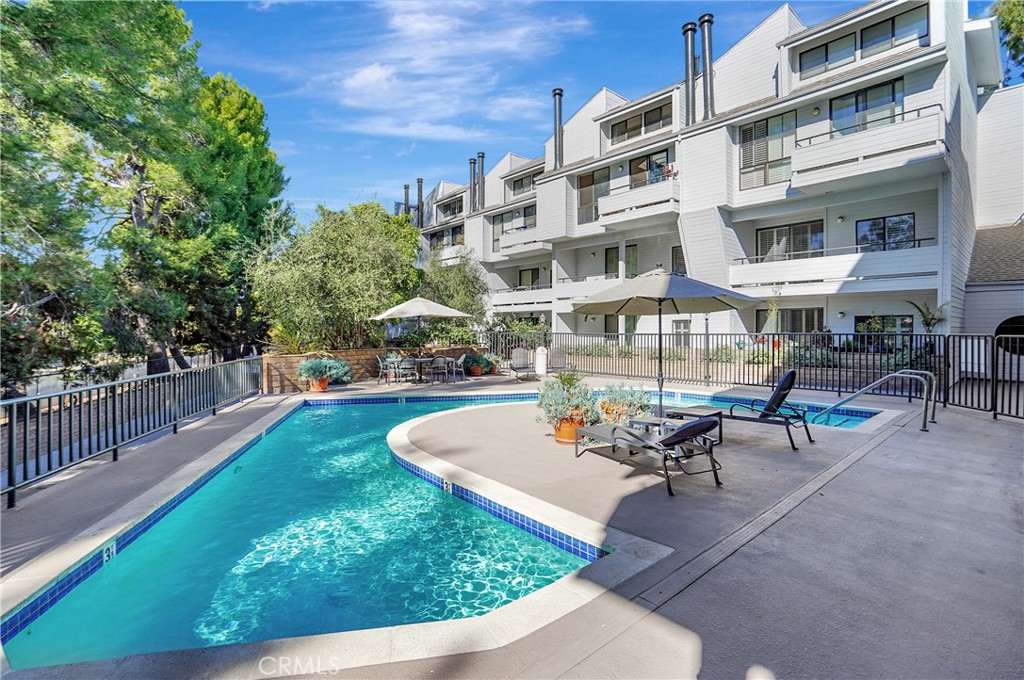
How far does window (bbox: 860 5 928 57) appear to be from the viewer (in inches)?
602

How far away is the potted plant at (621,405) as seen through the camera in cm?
707

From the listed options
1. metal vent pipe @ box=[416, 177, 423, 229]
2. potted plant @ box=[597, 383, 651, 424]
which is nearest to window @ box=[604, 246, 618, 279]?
potted plant @ box=[597, 383, 651, 424]

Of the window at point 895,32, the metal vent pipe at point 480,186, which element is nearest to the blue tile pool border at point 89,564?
the window at point 895,32

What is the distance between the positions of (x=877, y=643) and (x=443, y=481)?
4.05 m

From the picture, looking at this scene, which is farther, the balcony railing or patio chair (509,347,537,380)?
the balcony railing

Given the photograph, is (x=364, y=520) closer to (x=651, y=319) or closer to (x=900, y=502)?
(x=900, y=502)

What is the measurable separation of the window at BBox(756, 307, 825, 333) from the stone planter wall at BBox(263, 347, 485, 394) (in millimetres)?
14520

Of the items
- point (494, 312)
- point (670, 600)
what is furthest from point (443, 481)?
point (494, 312)

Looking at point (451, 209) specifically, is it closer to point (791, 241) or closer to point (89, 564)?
point (791, 241)

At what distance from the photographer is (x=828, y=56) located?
Result: 57.1 ft

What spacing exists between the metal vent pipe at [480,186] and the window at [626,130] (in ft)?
41.5

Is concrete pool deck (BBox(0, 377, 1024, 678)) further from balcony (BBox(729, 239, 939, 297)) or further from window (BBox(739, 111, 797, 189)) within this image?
window (BBox(739, 111, 797, 189))

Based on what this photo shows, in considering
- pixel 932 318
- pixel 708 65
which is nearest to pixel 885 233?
pixel 932 318

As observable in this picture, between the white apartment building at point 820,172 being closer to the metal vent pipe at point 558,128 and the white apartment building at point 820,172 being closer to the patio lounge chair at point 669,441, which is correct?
the metal vent pipe at point 558,128
